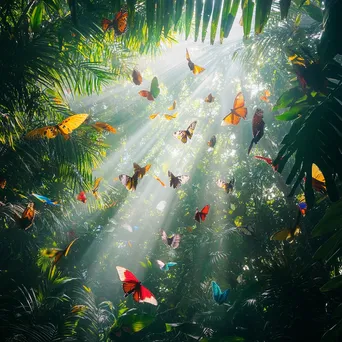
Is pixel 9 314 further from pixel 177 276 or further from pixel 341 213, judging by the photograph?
Result: pixel 177 276

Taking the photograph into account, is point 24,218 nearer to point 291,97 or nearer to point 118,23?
point 118,23

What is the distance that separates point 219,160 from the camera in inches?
377

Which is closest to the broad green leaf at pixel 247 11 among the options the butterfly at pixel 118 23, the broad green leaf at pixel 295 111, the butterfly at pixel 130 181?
the broad green leaf at pixel 295 111


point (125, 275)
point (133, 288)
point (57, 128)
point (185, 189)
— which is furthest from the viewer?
point (185, 189)

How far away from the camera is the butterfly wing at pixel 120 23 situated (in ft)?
7.65

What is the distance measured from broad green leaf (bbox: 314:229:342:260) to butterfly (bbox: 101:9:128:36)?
2.38m

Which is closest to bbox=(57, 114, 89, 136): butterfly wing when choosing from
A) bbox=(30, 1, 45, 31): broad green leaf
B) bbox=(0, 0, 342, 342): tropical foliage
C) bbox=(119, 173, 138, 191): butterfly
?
bbox=(0, 0, 342, 342): tropical foliage

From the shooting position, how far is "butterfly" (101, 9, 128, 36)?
2308mm

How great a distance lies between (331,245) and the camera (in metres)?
1.46

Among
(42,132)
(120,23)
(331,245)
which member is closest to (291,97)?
(331,245)

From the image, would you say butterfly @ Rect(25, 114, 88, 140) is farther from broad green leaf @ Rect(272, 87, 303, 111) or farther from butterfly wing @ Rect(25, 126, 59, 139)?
broad green leaf @ Rect(272, 87, 303, 111)

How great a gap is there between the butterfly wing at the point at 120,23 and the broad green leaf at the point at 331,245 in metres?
2.40

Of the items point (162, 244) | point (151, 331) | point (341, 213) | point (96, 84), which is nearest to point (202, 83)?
point (162, 244)

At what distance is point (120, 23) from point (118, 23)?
0.02m
